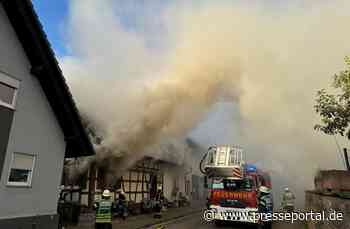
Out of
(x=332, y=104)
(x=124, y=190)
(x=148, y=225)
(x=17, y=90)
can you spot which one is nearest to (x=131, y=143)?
(x=124, y=190)

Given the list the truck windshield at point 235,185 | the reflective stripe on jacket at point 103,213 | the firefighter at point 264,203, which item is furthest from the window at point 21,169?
the firefighter at point 264,203

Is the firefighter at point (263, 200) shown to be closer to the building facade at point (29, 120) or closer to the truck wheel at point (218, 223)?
the truck wheel at point (218, 223)

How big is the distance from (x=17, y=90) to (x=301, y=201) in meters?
22.7

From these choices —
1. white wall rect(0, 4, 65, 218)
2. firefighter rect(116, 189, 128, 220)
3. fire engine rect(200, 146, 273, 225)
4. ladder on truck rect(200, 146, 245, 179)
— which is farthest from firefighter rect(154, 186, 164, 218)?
white wall rect(0, 4, 65, 218)

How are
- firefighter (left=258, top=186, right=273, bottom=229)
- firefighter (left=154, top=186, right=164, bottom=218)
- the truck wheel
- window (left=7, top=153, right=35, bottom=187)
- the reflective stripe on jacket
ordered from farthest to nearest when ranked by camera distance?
firefighter (left=154, top=186, right=164, bottom=218)
the truck wheel
firefighter (left=258, top=186, right=273, bottom=229)
the reflective stripe on jacket
window (left=7, top=153, right=35, bottom=187)

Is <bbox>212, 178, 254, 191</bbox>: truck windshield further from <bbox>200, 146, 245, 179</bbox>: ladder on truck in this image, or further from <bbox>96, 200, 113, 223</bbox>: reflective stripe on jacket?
<bbox>96, 200, 113, 223</bbox>: reflective stripe on jacket

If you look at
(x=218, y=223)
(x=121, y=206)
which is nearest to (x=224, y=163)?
(x=218, y=223)

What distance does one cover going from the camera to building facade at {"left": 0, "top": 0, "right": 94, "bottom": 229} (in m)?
8.23

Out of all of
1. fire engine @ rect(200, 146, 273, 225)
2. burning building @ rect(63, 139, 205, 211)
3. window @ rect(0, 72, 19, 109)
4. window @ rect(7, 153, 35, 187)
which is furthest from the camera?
burning building @ rect(63, 139, 205, 211)

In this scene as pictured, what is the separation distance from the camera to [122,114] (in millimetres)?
18062

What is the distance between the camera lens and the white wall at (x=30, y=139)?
8.29m

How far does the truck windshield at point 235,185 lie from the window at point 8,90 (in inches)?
386

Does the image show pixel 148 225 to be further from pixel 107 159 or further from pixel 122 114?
pixel 122 114

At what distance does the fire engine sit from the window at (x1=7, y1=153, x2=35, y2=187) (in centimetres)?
784
